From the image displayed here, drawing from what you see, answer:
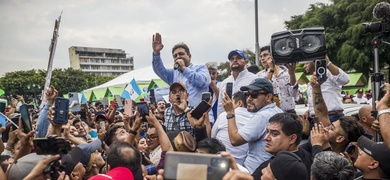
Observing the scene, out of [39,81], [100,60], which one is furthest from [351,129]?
[100,60]

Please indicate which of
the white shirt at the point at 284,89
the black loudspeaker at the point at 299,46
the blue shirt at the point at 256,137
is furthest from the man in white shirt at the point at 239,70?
the blue shirt at the point at 256,137

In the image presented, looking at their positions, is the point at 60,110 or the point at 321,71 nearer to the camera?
the point at 60,110

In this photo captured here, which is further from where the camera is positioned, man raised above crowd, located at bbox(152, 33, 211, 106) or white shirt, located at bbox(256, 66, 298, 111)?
white shirt, located at bbox(256, 66, 298, 111)

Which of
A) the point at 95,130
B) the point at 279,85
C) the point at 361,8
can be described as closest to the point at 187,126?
the point at 279,85

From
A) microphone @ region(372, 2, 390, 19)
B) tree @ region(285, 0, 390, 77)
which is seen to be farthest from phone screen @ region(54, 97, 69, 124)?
tree @ region(285, 0, 390, 77)

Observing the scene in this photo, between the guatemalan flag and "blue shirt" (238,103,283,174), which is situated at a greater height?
the guatemalan flag

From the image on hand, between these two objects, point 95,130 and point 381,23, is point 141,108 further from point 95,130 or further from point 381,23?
point 95,130

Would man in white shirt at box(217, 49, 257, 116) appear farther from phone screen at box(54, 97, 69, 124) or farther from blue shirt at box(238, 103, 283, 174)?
phone screen at box(54, 97, 69, 124)

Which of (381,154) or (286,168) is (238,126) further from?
(381,154)

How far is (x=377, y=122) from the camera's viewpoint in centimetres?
291

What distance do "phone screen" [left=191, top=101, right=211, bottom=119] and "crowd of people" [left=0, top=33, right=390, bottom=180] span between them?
0.02m

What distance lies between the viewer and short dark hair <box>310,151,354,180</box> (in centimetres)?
237

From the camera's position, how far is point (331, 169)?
2.38 meters

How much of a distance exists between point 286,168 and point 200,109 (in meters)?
1.35
